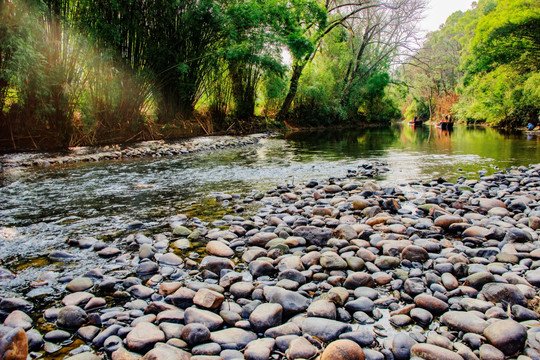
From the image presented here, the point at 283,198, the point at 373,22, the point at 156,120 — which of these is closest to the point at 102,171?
the point at 283,198

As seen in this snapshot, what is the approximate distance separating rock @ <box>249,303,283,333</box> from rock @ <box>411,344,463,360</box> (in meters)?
0.72

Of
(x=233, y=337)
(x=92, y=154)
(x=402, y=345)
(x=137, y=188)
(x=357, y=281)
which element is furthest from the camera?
(x=92, y=154)

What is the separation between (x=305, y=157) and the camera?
364 inches

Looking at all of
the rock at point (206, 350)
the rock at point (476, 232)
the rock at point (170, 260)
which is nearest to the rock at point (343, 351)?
the rock at point (206, 350)

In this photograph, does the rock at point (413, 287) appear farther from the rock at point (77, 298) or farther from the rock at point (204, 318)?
the rock at point (77, 298)

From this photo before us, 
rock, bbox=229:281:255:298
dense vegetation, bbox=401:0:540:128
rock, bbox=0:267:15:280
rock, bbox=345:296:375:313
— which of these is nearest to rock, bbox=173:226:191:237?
rock, bbox=229:281:255:298

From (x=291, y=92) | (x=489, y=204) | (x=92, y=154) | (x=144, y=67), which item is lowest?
(x=489, y=204)

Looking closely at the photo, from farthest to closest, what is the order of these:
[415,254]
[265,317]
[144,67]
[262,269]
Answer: [144,67]
[415,254]
[262,269]
[265,317]

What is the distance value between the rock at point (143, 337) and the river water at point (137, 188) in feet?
3.40

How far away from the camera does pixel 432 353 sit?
1.57 metres

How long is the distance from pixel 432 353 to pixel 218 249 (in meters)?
1.76

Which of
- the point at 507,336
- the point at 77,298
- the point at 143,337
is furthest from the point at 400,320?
the point at 77,298

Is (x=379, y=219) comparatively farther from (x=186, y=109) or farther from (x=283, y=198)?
(x=186, y=109)

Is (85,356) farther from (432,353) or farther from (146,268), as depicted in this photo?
(432,353)
